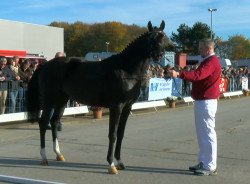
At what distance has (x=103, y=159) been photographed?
8477mm

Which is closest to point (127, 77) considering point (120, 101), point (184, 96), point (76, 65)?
point (120, 101)

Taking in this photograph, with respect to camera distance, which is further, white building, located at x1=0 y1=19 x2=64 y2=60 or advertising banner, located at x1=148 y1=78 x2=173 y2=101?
white building, located at x1=0 y1=19 x2=64 y2=60

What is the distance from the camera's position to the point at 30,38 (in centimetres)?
3591

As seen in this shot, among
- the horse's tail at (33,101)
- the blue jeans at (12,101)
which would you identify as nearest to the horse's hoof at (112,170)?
the horse's tail at (33,101)

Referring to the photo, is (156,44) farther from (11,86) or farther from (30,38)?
(30,38)

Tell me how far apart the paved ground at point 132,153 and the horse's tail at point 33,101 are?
0.75m

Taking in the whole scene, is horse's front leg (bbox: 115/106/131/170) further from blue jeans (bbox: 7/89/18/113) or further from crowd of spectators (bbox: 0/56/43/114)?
blue jeans (bbox: 7/89/18/113)

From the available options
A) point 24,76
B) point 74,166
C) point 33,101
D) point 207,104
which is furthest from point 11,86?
point 207,104

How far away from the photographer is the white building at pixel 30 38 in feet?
109

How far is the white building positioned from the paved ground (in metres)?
20.0

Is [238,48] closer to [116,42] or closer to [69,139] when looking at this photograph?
[116,42]

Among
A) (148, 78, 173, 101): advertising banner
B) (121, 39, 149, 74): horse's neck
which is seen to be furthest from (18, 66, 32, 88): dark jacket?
(121, 39, 149, 74): horse's neck

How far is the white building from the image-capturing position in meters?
33.2

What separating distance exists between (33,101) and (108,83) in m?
2.08
